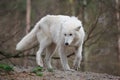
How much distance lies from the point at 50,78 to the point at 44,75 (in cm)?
19

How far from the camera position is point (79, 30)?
1085 cm

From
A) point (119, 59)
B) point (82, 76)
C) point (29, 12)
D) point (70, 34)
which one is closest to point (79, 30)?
point (70, 34)

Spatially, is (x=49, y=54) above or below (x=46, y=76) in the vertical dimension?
above

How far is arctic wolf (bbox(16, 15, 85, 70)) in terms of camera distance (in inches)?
421

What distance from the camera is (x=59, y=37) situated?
36.1 ft

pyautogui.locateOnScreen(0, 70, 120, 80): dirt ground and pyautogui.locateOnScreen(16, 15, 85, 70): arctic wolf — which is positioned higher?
pyautogui.locateOnScreen(16, 15, 85, 70): arctic wolf

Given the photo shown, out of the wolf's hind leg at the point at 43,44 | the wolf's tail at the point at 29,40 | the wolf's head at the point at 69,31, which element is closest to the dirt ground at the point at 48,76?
the wolf's head at the point at 69,31

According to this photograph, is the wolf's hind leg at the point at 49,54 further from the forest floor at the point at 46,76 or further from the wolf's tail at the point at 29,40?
→ the forest floor at the point at 46,76

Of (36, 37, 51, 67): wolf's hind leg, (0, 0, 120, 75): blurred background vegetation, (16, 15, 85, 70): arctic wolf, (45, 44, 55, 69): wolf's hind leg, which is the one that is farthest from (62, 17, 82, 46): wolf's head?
(0, 0, 120, 75): blurred background vegetation

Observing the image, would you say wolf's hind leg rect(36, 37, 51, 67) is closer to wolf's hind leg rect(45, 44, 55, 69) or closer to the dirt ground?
wolf's hind leg rect(45, 44, 55, 69)

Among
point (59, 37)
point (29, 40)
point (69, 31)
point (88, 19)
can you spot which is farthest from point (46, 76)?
point (88, 19)

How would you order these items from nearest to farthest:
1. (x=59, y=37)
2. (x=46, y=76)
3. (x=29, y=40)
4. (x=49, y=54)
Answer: (x=46, y=76) < (x=59, y=37) < (x=49, y=54) < (x=29, y=40)

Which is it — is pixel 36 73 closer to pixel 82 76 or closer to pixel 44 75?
pixel 44 75

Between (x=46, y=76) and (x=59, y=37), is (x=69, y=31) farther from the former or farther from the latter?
(x=46, y=76)
